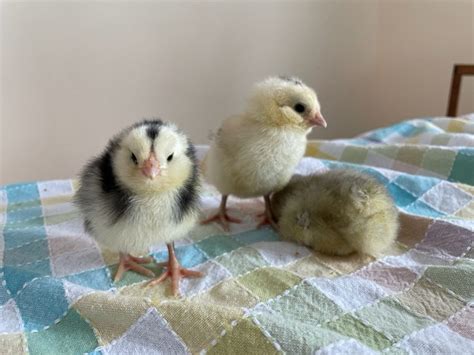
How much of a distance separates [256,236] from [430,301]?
16.1 inches

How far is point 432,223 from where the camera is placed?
3.13ft

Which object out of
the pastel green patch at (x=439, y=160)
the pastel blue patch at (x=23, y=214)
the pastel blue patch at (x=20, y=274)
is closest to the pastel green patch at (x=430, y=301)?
the pastel green patch at (x=439, y=160)

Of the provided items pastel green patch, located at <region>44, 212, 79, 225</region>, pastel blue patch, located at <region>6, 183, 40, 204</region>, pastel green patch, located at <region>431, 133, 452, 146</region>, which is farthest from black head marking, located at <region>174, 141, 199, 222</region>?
pastel green patch, located at <region>431, 133, 452, 146</region>

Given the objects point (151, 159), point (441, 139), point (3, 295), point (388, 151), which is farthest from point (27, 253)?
point (441, 139)

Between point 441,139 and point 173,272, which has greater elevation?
point 441,139

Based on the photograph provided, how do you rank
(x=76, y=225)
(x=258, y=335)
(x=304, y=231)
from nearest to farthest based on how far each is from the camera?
(x=258, y=335)
(x=304, y=231)
(x=76, y=225)

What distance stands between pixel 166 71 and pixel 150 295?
1175 mm

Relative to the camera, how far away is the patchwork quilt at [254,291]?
0.61 metres

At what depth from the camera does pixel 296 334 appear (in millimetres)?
591

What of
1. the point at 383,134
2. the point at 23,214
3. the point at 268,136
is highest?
the point at 268,136

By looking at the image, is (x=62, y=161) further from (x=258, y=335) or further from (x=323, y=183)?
(x=258, y=335)

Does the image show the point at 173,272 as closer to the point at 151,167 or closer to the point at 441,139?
the point at 151,167

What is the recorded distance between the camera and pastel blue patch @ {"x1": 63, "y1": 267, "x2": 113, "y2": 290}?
31.6 inches

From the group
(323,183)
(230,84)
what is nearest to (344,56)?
(230,84)
